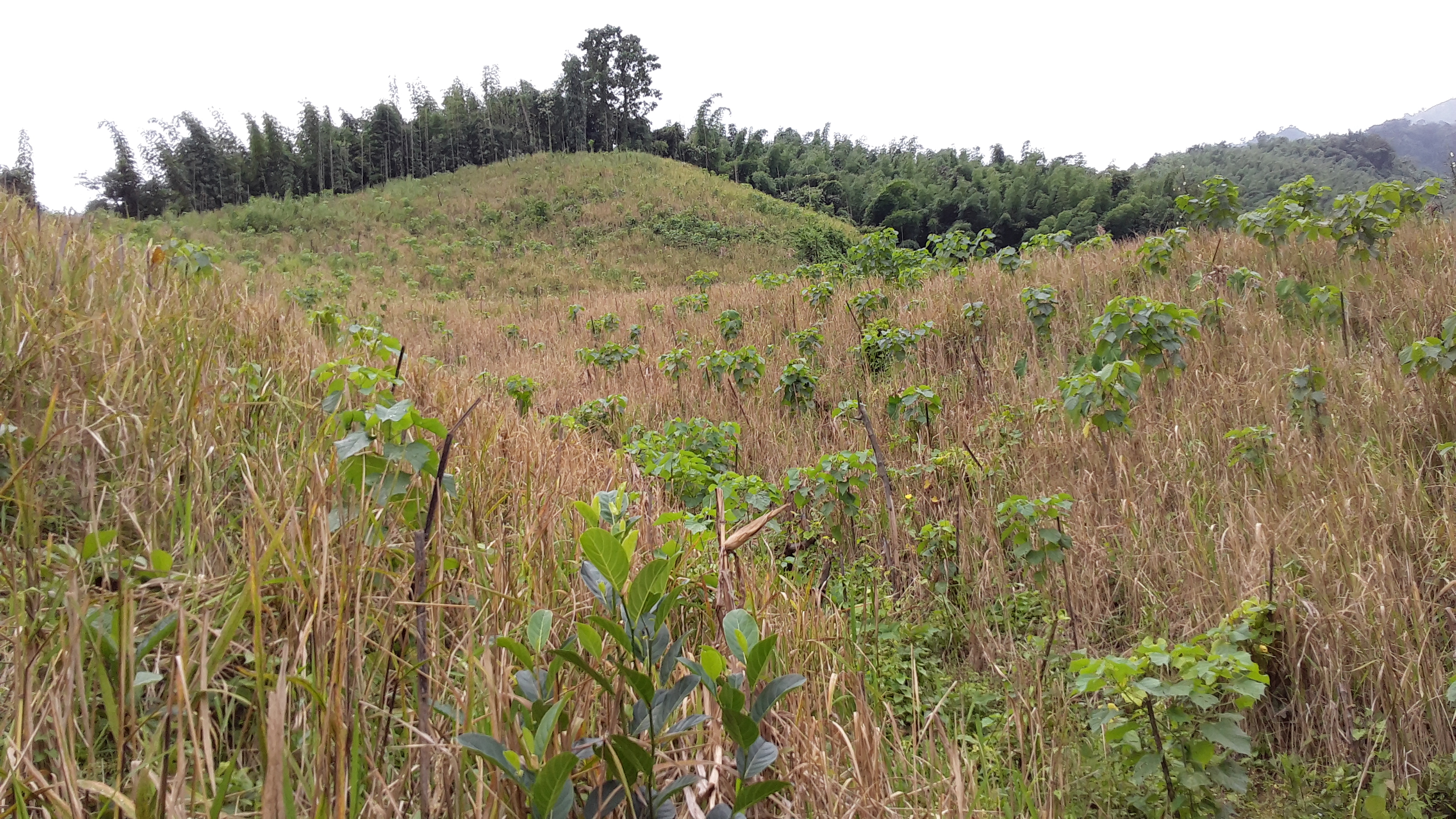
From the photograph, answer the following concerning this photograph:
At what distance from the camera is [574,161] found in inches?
1443

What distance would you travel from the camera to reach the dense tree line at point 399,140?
38.5 meters

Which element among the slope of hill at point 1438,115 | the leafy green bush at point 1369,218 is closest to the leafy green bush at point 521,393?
the leafy green bush at point 1369,218

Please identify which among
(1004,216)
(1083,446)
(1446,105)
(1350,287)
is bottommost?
(1083,446)

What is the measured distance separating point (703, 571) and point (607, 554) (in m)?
0.93

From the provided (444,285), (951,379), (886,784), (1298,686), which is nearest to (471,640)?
(886,784)

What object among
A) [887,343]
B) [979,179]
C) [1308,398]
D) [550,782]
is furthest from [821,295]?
[979,179]

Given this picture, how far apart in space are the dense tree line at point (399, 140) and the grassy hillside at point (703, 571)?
39682 mm

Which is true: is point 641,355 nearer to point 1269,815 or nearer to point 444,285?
point 1269,815

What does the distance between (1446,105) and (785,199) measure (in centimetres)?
23730

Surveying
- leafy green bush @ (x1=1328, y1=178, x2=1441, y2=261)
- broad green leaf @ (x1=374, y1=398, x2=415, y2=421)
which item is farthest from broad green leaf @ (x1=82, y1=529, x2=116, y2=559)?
leafy green bush @ (x1=1328, y1=178, x2=1441, y2=261)

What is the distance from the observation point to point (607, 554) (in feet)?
3.44

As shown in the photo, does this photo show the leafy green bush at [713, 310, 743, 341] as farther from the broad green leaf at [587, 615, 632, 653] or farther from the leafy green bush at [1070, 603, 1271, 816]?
the broad green leaf at [587, 615, 632, 653]

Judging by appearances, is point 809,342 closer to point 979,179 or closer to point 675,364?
point 675,364

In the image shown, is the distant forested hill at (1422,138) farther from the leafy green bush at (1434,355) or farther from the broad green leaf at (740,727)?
the broad green leaf at (740,727)
